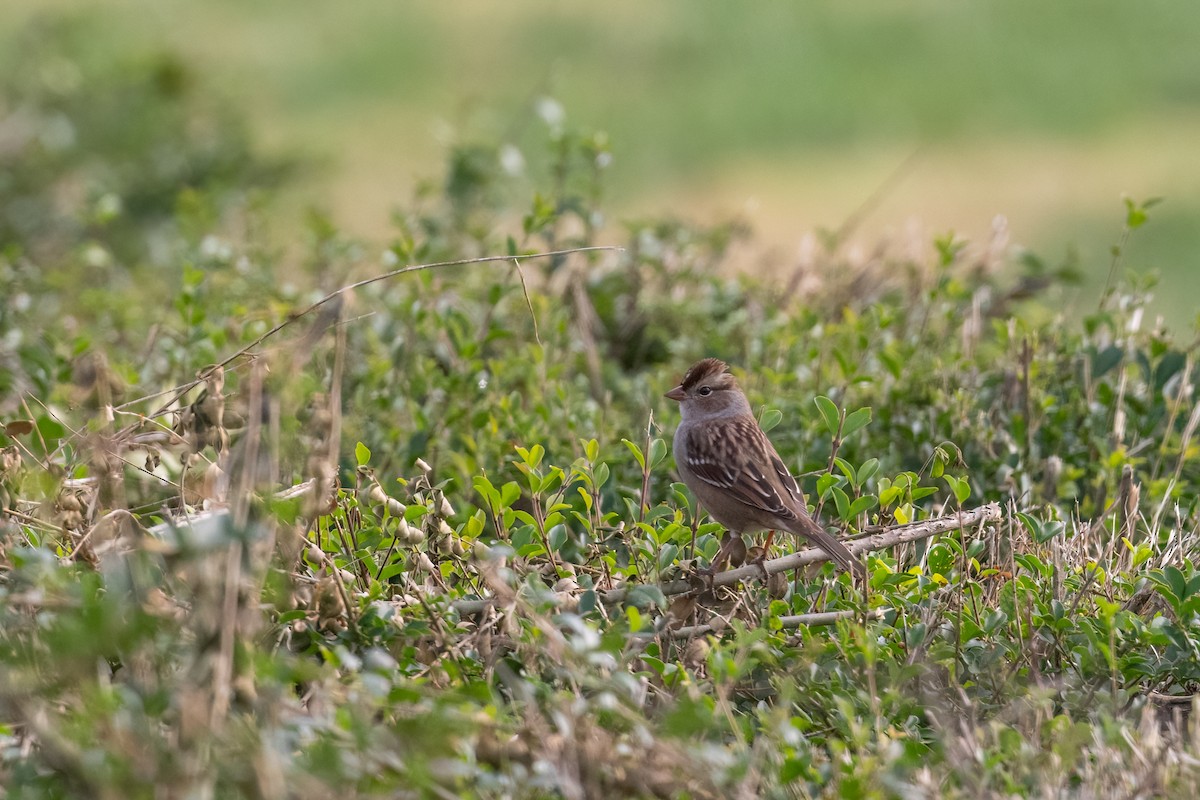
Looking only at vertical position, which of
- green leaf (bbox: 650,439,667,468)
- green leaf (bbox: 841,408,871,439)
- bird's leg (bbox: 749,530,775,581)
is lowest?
bird's leg (bbox: 749,530,775,581)

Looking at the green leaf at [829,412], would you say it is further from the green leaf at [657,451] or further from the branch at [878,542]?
the green leaf at [657,451]

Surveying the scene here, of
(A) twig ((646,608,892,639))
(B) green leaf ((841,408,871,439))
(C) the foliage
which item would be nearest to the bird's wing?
(C) the foliage

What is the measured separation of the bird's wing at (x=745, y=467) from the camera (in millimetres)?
5008

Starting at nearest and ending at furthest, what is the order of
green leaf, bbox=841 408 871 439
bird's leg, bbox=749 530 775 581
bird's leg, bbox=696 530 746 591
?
bird's leg, bbox=696 530 746 591
bird's leg, bbox=749 530 775 581
green leaf, bbox=841 408 871 439

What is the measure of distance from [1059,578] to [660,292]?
4215 mm

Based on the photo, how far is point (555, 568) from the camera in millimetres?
4250

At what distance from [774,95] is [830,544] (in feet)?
52.9

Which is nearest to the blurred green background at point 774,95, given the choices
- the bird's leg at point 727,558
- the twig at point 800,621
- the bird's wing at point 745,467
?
the bird's wing at point 745,467

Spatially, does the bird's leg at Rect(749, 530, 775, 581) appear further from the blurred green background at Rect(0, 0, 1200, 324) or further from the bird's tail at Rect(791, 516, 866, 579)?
the blurred green background at Rect(0, 0, 1200, 324)

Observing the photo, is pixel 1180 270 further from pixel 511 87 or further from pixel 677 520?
pixel 677 520

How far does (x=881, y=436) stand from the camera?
20.2ft

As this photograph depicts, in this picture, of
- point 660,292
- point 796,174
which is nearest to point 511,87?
point 796,174

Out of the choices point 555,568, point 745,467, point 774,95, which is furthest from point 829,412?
point 774,95

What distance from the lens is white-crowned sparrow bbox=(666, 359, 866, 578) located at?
4.94 m
